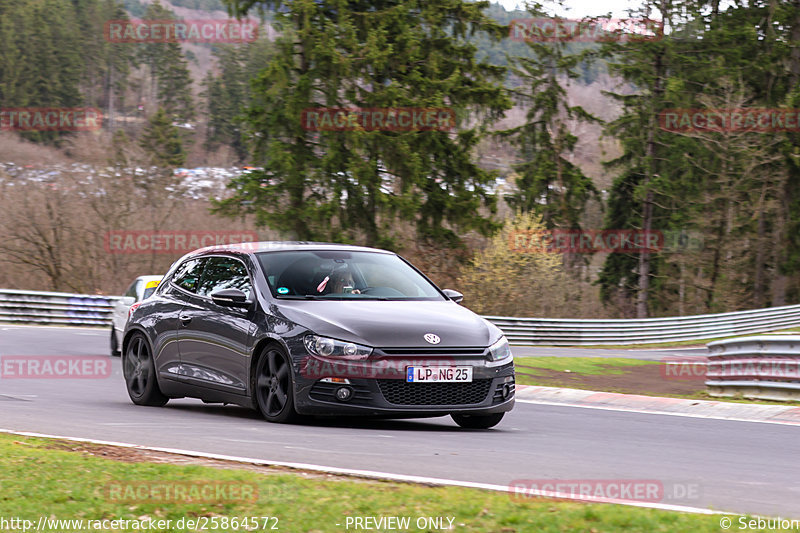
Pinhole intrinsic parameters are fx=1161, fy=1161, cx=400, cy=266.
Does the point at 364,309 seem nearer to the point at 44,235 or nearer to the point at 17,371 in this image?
the point at 17,371

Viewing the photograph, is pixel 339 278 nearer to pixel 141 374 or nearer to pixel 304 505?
pixel 141 374

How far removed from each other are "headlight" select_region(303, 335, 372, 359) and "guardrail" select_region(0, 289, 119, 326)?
24.4 m

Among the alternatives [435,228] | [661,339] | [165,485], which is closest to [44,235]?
[435,228]

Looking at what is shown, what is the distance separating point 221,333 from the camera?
10.6m

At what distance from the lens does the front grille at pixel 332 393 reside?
9328 mm

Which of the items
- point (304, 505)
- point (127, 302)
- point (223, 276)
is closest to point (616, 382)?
point (127, 302)

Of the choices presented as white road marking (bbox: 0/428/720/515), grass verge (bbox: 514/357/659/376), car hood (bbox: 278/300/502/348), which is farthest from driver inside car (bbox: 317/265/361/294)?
grass verge (bbox: 514/357/659/376)

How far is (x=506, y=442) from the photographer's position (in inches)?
367

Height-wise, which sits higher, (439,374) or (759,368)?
(439,374)

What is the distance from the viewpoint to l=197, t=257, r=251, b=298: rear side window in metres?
10.7

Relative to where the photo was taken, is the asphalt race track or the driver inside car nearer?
the asphalt race track

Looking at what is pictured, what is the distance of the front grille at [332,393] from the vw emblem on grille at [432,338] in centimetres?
64

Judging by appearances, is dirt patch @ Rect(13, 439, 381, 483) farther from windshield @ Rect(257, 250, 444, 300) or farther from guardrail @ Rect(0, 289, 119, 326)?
Answer: guardrail @ Rect(0, 289, 119, 326)

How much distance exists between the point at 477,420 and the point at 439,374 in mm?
1161
